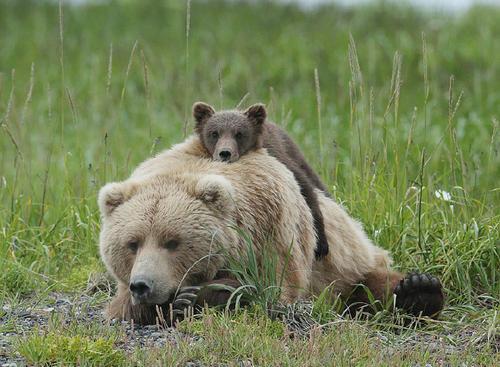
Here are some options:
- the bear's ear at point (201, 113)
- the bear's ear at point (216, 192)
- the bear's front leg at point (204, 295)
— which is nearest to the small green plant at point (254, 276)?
the bear's front leg at point (204, 295)

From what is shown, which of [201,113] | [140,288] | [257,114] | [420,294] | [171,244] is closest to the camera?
[140,288]

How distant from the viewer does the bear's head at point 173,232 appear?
6312mm

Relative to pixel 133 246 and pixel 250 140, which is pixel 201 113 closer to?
pixel 250 140

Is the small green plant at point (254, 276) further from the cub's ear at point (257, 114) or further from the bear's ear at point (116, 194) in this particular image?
the cub's ear at point (257, 114)

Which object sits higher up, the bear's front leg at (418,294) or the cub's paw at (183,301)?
the cub's paw at (183,301)

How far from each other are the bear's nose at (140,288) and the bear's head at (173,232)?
0.11 m

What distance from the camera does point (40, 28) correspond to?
1817cm

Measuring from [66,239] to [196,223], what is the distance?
1.94 metres

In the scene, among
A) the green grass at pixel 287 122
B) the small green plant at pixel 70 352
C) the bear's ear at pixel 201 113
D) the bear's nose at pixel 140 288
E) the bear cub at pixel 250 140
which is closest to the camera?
the small green plant at pixel 70 352

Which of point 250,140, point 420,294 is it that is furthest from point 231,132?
point 420,294

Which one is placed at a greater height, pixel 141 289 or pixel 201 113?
pixel 201 113

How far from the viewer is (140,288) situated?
6.07 meters

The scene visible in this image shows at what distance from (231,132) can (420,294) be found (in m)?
1.49

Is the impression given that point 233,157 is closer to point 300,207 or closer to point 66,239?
point 300,207
